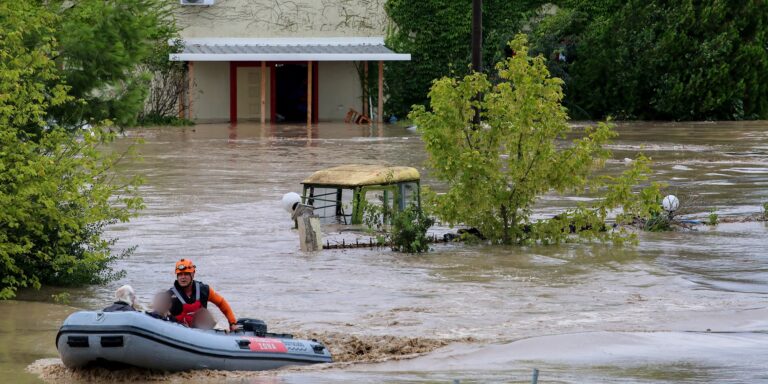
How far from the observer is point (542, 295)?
16.9m

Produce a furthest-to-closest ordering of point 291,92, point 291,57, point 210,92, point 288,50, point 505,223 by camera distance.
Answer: point 291,92, point 210,92, point 288,50, point 291,57, point 505,223

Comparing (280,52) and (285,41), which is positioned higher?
(285,41)

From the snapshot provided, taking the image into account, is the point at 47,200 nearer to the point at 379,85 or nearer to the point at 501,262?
the point at 501,262

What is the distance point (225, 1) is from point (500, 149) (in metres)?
31.7

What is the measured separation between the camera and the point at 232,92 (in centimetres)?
5178

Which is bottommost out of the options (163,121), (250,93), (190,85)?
(163,121)

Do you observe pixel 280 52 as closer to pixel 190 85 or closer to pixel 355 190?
pixel 190 85

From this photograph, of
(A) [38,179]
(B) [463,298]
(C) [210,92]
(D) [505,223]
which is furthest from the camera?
(C) [210,92]

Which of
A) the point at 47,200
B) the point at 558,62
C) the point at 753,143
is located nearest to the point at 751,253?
the point at 47,200

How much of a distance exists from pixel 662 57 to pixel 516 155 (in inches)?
1123

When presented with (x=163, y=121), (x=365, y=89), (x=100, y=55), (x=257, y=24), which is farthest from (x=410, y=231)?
(x=365, y=89)

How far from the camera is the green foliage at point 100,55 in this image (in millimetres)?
17984

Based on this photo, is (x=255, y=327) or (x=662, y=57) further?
(x=662, y=57)

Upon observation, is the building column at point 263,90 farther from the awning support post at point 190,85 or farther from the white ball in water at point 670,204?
the white ball in water at point 670,204
